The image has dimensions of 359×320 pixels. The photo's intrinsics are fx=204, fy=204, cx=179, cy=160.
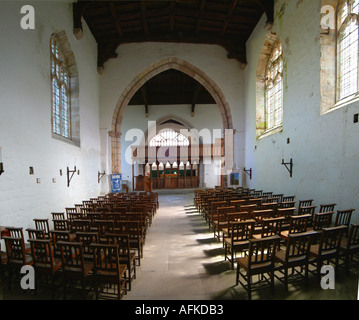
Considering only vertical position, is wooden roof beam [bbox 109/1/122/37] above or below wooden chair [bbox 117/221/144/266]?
above

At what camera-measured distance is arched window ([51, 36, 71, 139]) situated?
268 inches

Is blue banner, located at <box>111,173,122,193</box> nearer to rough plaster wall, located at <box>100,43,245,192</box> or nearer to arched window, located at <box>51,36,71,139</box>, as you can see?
rough plaster wall, located at <box>100,43,245,192</box>

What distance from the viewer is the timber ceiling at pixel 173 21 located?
823 centimetres

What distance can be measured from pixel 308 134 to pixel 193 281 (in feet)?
16.3

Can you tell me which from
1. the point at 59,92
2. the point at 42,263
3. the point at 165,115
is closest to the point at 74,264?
the point at 42,263

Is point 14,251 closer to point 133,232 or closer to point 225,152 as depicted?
point 133,232

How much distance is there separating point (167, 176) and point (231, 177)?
6280 millimetres

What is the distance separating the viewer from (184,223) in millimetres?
6250

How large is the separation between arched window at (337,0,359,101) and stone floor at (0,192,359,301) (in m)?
4.11

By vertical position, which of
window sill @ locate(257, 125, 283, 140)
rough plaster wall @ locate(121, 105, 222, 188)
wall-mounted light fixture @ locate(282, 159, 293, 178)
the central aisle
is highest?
rough plaster wall @ locate(121, 105, 222, 188)

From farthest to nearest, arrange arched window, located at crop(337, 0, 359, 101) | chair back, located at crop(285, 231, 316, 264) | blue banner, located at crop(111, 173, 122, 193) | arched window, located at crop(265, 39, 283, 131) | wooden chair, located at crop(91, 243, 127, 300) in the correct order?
blue banner, located at crop(111, 173, 122, 193), arched window, located at crop(265, 39, 283, 131), arched window, located at crop(337, 0, 359, 101), chair back, located at crop(285, 231, 316, 264), wooden chair, located at crop(91, 243, 127, 300)

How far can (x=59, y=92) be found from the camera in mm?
7133

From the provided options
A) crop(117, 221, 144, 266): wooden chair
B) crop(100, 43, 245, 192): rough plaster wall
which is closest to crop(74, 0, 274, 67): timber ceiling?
crop(100, 43, 245, 192): rough plaster wall

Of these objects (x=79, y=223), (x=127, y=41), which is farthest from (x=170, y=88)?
(x=79, y=223)
